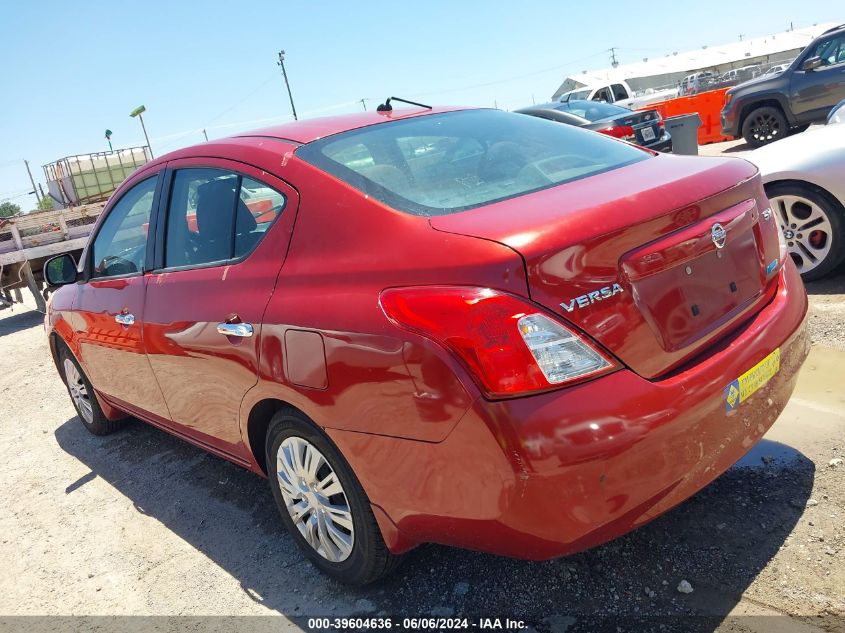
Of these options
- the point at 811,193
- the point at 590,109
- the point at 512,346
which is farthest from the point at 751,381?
the point at 590,109

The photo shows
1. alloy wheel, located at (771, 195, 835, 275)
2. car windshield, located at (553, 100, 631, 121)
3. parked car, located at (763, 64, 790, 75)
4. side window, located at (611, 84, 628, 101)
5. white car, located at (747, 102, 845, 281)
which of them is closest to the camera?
white car, located at (747, 102, 845, 281)

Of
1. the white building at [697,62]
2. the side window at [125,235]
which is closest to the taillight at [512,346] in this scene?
the side window at [125,235]

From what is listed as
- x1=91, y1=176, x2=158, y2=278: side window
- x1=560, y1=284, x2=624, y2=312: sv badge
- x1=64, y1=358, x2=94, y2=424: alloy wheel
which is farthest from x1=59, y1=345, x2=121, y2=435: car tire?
x1=560, y1=284, x2=624, y2=312: sv badge

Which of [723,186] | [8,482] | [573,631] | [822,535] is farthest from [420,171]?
[8,482]

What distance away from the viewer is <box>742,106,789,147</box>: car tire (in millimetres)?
12820

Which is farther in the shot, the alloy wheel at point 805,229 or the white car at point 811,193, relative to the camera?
the alloy wheel at point 805,229

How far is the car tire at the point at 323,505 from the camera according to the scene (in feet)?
7.97

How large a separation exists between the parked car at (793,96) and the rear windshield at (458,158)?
10.9 metres

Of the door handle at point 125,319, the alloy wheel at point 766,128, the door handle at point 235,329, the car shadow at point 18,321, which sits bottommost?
the car shadow at point 18,321

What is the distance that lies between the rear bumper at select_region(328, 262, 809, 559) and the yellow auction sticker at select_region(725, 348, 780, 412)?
0.08 feet

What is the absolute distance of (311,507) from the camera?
2.70 m

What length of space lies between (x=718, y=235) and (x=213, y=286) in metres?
1.94

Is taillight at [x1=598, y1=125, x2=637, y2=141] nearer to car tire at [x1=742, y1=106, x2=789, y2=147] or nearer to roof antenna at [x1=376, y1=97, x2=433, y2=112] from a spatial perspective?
car tire at [x1=742, y1=106, x2=789, y2=147]

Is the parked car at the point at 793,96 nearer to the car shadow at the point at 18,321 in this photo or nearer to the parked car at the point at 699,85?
the car shadow at the point at 18,321
